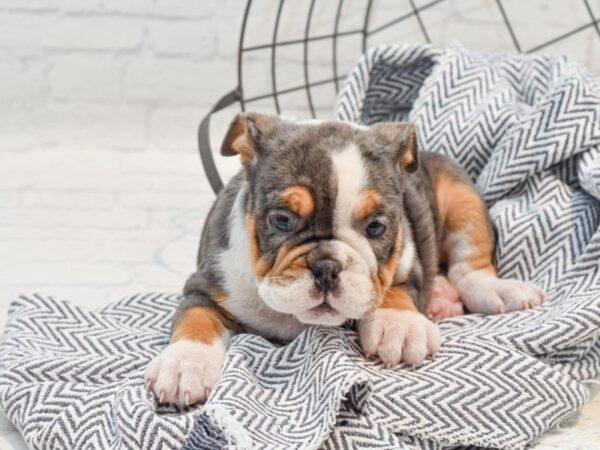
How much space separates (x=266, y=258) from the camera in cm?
252

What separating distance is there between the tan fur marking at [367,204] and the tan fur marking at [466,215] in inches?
33.8

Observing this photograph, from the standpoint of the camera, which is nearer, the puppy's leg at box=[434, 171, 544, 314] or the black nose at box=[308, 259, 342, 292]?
the black nose at box=[308, 259, 342, 292]

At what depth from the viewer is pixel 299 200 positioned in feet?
7.95

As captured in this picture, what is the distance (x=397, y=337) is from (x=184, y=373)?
20.4 inches

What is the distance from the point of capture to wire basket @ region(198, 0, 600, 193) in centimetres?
454

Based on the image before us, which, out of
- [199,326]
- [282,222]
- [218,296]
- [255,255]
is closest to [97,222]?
[218,296]

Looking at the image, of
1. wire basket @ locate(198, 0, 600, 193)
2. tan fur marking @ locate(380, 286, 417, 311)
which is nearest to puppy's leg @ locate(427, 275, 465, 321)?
tan fur marking @ locate(380, 286, 417, 311)

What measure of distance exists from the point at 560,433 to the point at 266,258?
818mm

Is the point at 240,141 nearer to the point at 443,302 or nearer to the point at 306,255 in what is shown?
the point at 306,255

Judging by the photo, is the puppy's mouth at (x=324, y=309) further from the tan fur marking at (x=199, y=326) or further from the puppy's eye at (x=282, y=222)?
the tan fur marking at (x=199, y=326)

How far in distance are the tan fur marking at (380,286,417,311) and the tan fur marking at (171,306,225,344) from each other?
430 millimetres

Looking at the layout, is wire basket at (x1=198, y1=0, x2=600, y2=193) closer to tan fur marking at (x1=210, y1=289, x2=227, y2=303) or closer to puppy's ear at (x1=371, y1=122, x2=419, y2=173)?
puppy's ear at (x1=371, y1=122, x2=419, y2=173)

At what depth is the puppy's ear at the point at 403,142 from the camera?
2682mm

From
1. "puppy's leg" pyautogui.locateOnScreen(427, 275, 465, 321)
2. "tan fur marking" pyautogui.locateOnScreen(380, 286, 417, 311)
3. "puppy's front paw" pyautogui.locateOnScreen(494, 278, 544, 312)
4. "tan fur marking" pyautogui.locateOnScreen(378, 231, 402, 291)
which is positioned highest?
"tan fur marking" pyautogui.locateOnScreen(378, 231, 402, 291)
